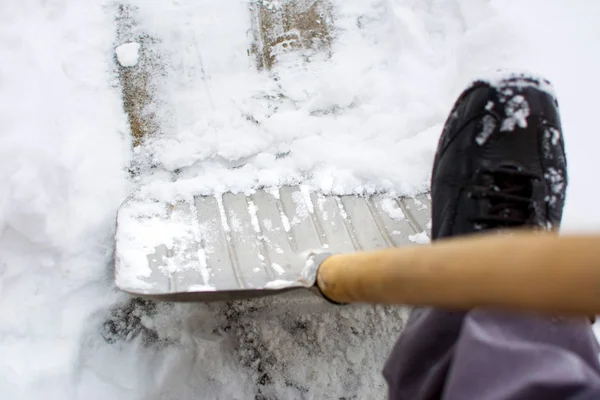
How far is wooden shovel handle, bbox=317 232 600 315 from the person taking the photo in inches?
14.6

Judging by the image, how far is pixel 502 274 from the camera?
40 cm

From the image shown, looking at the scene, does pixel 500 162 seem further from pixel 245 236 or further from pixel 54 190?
pixel 54 190

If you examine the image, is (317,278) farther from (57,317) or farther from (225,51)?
(225,51)

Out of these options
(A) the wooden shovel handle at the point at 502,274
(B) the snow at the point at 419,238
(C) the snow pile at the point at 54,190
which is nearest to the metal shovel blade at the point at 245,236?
(B) the snow at the point at 419,238

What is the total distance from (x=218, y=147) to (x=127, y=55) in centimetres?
32

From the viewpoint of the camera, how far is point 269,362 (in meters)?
0.98

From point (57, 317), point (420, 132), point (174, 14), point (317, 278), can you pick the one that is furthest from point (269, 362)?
point (174, 14)

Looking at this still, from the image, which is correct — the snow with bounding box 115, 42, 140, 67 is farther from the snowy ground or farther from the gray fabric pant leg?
the gray fabric pant leg

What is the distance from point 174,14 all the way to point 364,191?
622mm

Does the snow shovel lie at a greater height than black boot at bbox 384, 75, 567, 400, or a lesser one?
lesser

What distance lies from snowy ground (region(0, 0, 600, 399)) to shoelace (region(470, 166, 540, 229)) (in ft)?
0.68

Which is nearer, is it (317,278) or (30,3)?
(317,278)

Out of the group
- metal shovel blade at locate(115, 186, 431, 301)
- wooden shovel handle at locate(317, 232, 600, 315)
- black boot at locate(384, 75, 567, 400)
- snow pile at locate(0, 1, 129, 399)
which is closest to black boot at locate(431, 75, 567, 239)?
black boot at locate(384, 75, 567, 400)

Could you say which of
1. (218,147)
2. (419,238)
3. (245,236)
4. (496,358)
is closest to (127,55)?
(218,147)
